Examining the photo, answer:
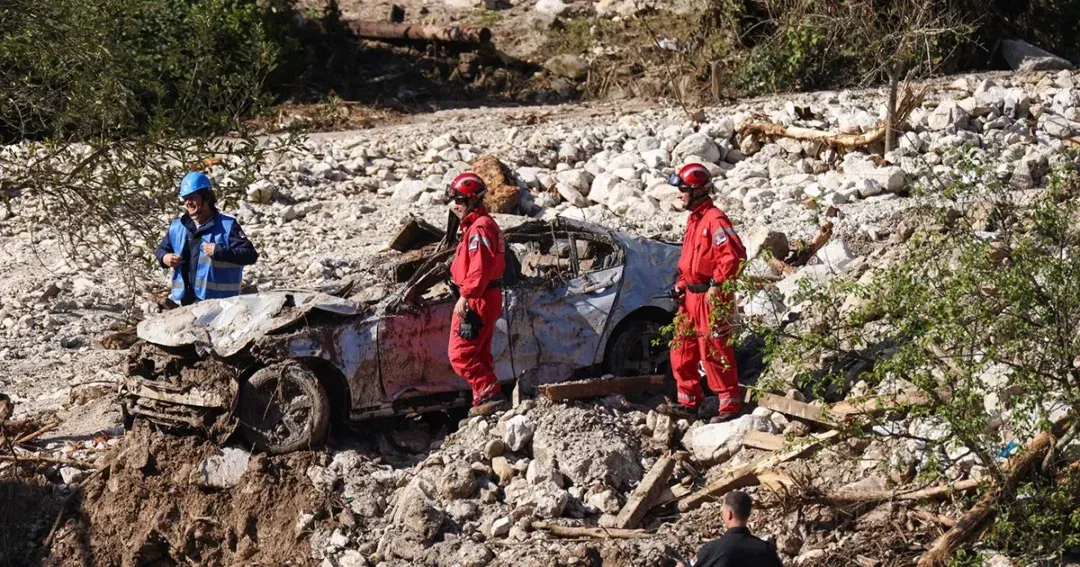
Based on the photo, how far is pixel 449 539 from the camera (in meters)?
9.39

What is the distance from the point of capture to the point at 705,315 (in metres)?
10.4

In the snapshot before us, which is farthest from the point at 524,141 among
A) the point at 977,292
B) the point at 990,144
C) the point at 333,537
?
the point at 977,292

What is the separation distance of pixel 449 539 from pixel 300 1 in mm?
19278

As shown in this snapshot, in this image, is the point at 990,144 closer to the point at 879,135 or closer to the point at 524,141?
the point at 879,135

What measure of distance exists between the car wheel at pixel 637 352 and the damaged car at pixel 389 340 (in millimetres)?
11

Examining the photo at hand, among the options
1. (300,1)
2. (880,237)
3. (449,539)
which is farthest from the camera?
(300,1)

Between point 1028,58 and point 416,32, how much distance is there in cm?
Result: 1037

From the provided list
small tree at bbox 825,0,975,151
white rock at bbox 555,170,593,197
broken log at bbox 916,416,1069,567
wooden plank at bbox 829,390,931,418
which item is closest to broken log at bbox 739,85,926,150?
small tree at bbox 825,0,975,151

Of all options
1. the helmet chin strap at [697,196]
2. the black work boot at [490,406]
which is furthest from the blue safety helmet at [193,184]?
the helmet chin strap at [697,196]

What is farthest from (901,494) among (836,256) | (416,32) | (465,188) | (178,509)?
(416,32)

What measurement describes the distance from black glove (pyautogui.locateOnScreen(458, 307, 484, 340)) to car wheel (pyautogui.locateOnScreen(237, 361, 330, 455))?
106 cm

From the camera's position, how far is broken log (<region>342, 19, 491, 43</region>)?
2603cm

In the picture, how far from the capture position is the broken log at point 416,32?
26.0 metres

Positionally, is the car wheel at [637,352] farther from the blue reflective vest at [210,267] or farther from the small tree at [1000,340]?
the blue reflective vest at [210,267]
